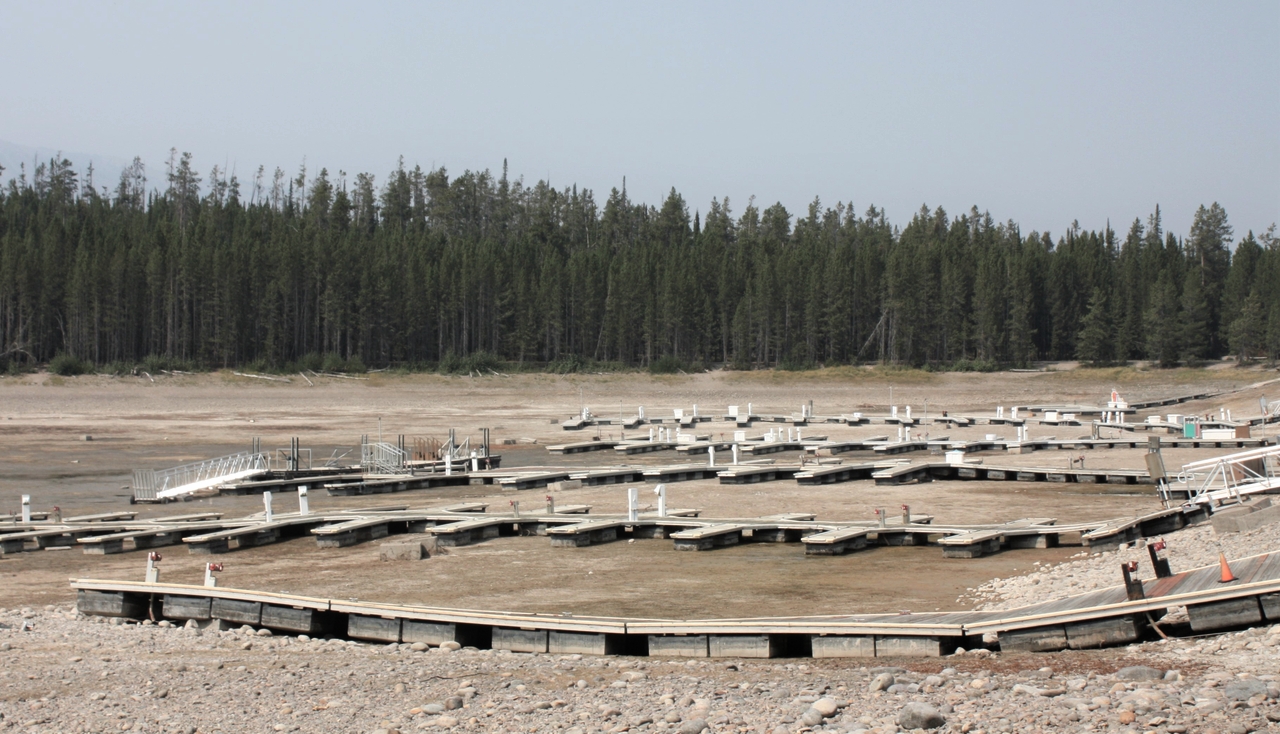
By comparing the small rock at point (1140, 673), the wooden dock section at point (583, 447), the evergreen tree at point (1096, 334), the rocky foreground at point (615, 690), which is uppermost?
the evergreen tree at point (1096, 334)

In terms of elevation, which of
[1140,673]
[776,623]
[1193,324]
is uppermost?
[1193,324]

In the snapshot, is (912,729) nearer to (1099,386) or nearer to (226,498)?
(226,498)

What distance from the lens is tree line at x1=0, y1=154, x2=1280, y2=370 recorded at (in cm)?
9331

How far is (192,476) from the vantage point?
34938 mm

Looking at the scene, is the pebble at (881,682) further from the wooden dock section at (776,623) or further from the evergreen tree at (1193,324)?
the evergreen tree at (1193,324)

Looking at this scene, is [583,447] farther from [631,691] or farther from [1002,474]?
[631,691]

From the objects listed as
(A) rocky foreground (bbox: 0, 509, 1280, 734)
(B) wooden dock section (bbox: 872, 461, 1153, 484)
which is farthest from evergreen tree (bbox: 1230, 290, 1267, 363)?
(A) rocky foreground (bbox: 0, 509, 1280, 734)

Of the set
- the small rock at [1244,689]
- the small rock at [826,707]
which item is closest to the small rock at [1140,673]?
the small rock at [1244,689]

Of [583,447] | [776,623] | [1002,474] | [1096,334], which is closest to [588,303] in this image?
[1096,334]

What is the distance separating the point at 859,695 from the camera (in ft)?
32.0

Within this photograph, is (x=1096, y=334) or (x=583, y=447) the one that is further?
(x=1096, y=334)

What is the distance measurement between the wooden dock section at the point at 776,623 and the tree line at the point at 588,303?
7586 centimetres

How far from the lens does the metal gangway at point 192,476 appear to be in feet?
102

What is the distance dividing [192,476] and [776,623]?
27.2 meters
